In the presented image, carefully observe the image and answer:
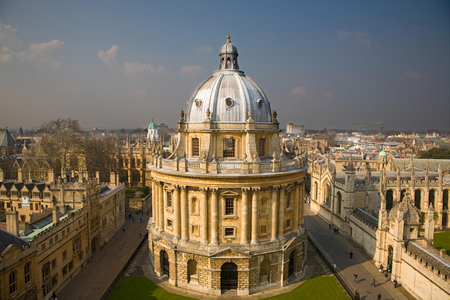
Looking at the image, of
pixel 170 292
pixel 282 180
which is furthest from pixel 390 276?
pixel 170 292

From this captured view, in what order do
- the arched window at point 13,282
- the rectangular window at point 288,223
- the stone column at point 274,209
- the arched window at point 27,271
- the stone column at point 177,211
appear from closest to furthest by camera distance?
the arched window at point 13,282 < the arched window at point 27,271 < the stone column at point 274,209 < the stone column at point 177,211 < the rectangular window at point 288,223

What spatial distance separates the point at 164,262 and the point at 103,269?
8.06 metres

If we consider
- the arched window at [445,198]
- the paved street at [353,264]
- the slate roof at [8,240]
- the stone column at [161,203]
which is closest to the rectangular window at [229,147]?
the stone column at [161,203]

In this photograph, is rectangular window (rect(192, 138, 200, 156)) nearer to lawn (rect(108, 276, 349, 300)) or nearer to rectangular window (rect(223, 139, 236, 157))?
rectangular window (rect(223, 139, 236, 157))

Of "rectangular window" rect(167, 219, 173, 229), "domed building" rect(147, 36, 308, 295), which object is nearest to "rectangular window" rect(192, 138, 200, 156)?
"domed building" rect(147, 36, 308, 295)

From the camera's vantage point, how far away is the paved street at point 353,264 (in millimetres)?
32812

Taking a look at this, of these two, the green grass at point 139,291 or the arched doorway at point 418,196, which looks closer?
the green grass at point 139,291

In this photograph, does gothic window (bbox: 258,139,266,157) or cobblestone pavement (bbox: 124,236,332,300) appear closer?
cobblestone pavement (bbox: 124,236,332,300)

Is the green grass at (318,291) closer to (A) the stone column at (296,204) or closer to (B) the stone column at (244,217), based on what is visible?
(A) the stone column at (296,204)

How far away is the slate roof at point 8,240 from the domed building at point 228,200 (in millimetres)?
13505

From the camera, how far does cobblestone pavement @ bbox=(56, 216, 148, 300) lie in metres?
32.6

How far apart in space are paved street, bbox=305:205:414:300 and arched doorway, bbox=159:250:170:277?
20456 millimetres

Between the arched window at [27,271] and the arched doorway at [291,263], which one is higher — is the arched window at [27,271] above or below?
above

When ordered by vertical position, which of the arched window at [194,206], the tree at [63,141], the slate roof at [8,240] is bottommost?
the slate roof at [8,240]
